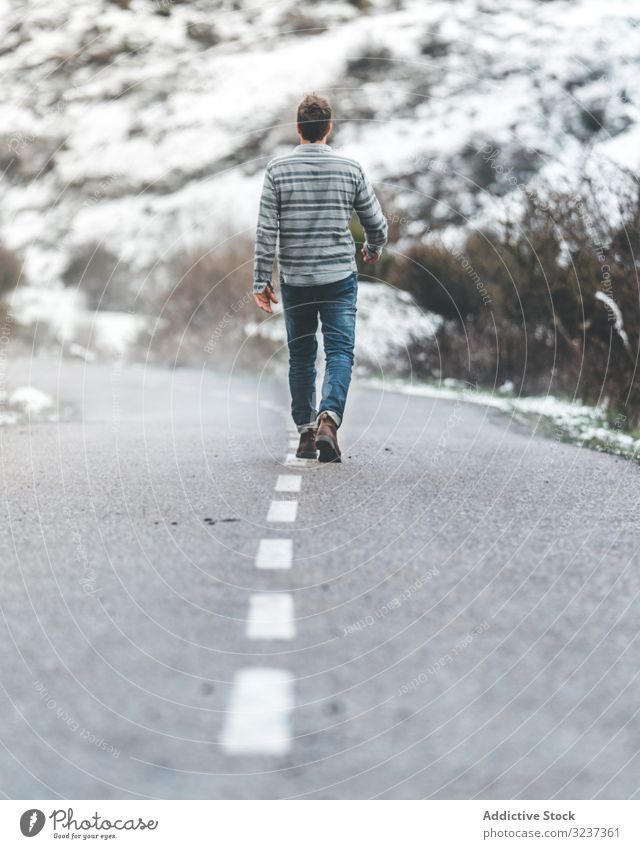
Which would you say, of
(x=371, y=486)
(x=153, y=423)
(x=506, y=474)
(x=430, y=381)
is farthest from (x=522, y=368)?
(x=371, y=486)

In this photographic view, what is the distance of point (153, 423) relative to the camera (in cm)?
1145

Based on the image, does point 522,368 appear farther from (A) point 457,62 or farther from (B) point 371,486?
(A) point 457,62

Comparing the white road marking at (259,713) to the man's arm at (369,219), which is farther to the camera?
the man's arm at (369,219)

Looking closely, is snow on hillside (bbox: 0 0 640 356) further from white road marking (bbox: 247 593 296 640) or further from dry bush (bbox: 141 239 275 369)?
white road marking (bbox: 247 593 296 640)

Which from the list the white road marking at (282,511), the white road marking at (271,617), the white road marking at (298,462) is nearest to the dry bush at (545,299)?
the white road marking at (298,462)

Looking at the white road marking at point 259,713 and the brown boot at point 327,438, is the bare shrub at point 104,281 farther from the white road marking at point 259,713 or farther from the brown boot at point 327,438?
the white road marking at point 259,713

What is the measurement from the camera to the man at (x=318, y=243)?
22.6 ft

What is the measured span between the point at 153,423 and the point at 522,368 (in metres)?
6.28

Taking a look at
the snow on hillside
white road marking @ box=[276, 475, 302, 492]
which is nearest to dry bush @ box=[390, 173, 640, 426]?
white road marking @ box=[276, 475, 302, 492]

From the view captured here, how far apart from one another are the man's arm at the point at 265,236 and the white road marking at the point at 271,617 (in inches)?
113

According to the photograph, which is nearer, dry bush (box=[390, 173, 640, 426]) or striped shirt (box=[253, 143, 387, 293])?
striped shirt (box=[253, 143, 387, 293])

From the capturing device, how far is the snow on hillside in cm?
2916

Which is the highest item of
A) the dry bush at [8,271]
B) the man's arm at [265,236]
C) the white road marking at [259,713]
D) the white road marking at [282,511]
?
the dry bush at [8,271]

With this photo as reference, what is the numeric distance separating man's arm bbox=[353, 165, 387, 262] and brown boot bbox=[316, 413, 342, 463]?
100 centimetres
